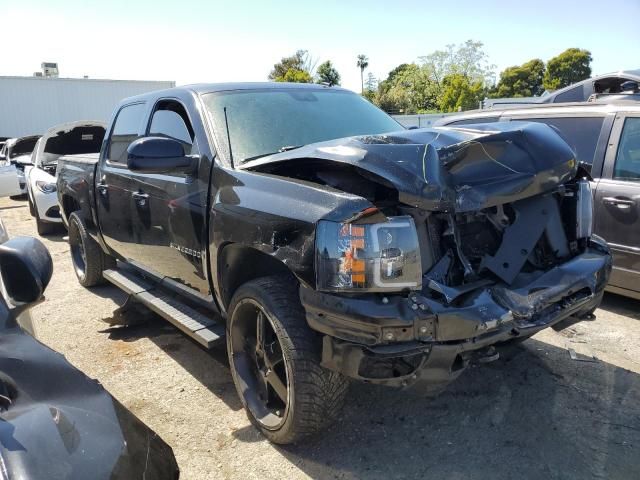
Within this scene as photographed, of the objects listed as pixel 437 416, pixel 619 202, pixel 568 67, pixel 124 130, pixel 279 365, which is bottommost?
pixel 437 416

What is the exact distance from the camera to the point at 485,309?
→ 2273 millimetres

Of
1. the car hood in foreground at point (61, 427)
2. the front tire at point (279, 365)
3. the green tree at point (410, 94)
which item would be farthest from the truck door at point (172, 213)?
the green tree at point (410, 94)

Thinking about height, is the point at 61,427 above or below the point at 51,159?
below

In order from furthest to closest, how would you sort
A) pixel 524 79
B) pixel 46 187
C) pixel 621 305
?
pixel 524 79, pixel 46 187, pixel 621 305

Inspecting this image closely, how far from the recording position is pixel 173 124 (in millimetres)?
3723

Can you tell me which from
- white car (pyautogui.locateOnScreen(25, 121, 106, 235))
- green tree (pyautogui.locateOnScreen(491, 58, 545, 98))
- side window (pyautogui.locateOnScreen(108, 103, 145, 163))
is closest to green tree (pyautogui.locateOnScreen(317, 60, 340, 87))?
green tree (pyautogui.locateOnScreen(491, 58, 545, 98))

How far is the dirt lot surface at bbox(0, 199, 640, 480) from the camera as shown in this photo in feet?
8.65

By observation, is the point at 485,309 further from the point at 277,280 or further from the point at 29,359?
the point at 29,359

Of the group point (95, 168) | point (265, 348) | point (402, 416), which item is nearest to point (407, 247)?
point (265, 348)

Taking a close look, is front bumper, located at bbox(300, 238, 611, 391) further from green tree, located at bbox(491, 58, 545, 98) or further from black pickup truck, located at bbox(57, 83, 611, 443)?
green tree, located at bbox(491, 58, 545, 98)

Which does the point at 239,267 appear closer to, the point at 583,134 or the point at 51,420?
the point at 51,420

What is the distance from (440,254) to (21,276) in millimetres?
1764

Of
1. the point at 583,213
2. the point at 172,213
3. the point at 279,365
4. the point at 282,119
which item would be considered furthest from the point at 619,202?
the point at 172,213

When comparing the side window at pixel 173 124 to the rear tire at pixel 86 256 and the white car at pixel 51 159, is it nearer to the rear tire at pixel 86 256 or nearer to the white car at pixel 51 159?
the rear tire at pixel 86 256
